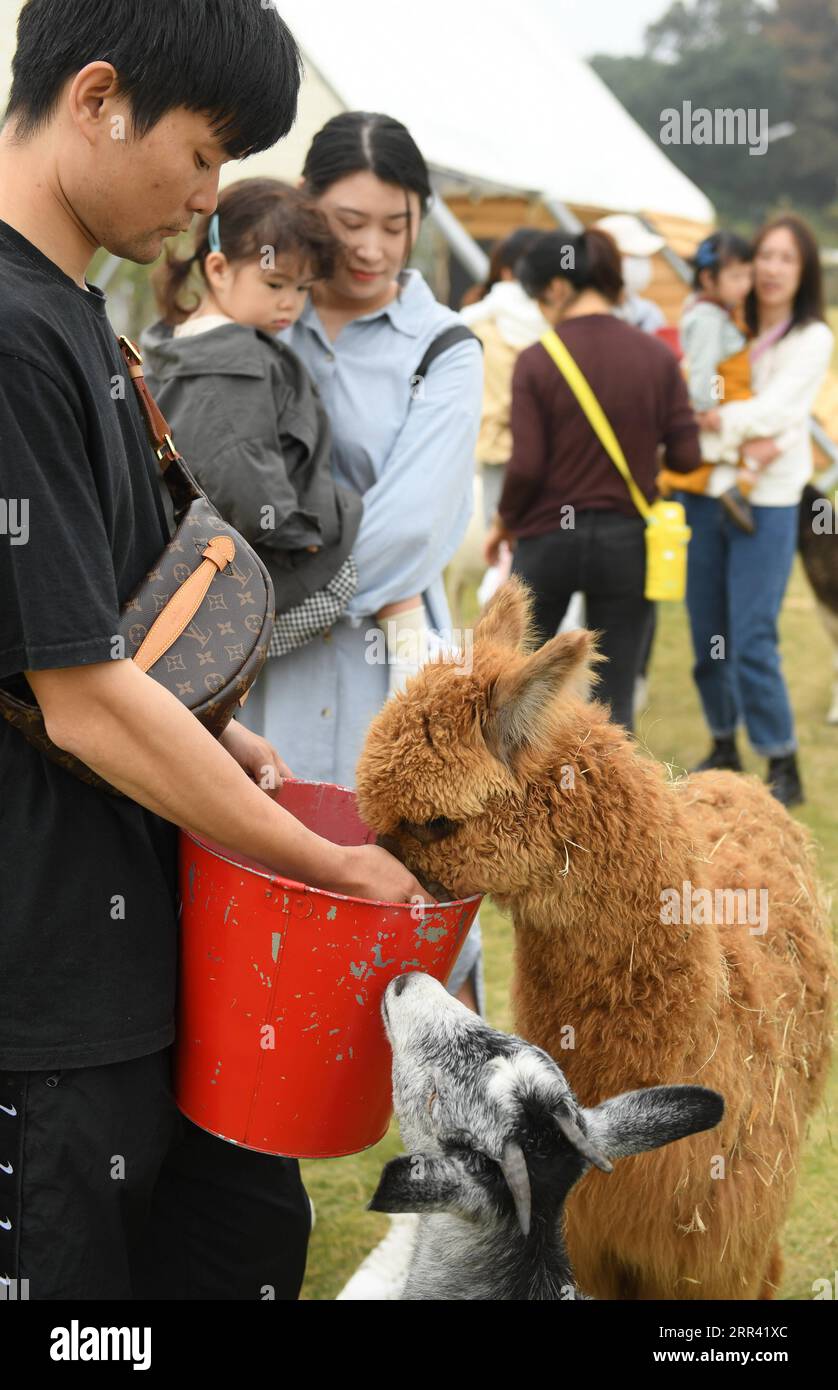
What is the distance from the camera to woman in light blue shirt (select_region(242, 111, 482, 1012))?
3270 mm

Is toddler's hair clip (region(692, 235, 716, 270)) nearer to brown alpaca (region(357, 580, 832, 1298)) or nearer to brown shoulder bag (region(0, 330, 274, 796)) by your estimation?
brown alpaca (region(357, 580, 832, 1298))

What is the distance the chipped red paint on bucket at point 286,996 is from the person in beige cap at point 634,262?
17.0 feet

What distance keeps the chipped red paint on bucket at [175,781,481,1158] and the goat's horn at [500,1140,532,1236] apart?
266mm

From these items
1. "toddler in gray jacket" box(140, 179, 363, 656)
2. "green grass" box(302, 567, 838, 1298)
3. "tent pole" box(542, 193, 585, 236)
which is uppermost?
"tent pole" box(542, 193, 585, 236)

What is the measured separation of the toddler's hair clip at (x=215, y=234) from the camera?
3.24 metres

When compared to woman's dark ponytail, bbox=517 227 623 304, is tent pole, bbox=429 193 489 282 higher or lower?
higher

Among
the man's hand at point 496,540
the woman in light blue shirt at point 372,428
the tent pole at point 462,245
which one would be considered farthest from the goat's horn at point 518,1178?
the tent pole at point 462,245

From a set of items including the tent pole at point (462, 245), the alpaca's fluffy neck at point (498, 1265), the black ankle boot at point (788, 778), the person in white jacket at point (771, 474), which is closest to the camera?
the alpaca's fluffy neck at point (498, 1265)

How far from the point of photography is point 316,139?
336 cm

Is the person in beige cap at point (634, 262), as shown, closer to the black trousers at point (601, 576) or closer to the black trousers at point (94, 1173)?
the black trousers at point (601, 576)

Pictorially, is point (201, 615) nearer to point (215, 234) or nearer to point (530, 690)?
point (530, 690)

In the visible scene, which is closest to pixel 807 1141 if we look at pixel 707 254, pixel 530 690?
pixel 530 690

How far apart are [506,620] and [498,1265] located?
3.93 ft

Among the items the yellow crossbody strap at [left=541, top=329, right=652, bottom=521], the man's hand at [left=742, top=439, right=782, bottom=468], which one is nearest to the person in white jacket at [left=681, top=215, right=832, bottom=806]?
the man's hand at [left=742, top=439, right=782, bottom=468]
